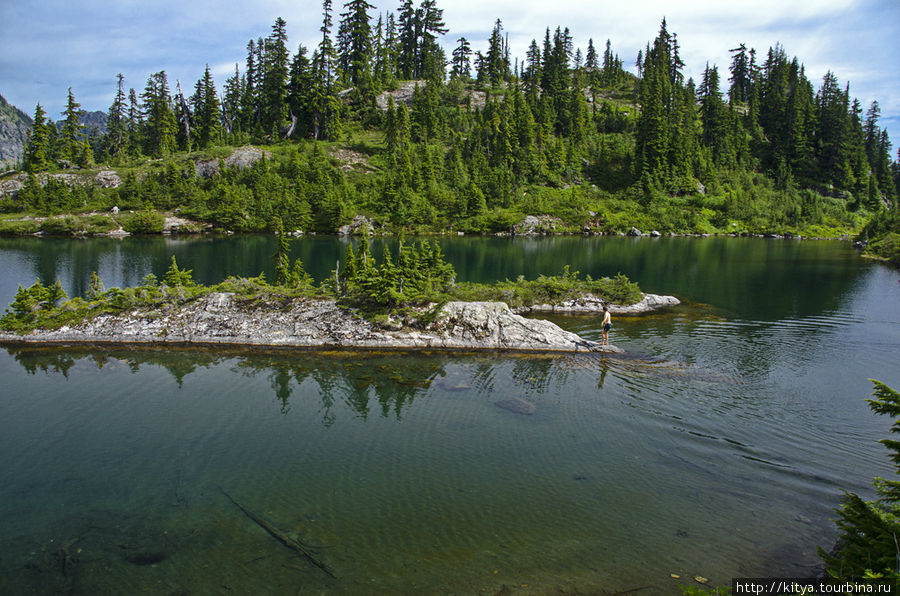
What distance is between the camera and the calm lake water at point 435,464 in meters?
10.4

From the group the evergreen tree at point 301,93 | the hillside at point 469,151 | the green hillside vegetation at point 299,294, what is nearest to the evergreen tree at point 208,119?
the hillside at point 469,151

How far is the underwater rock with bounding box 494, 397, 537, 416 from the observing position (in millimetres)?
18173

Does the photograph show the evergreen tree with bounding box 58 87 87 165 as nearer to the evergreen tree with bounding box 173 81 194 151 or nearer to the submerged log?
the evergreen tree with bounding box 173 81 194 151

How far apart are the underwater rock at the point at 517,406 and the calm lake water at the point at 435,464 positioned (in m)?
0.42

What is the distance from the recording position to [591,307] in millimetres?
34188

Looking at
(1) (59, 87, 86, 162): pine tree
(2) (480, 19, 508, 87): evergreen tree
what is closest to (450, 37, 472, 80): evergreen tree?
(2) (480, 19, 508, 87): evergreen tree

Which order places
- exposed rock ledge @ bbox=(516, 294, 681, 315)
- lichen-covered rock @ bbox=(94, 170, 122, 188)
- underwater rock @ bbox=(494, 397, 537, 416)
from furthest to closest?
lichen-covered rock @ bbox=(94, 170, 122, 188)
exposed rock ledge @ bbox=(516, 294, 681, 315)
underwater rock @ bbox=(494, 397, 537, 416)

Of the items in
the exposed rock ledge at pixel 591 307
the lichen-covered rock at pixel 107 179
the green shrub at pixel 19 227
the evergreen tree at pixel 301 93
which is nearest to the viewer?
the exposed rock ledge at pixel 591 307

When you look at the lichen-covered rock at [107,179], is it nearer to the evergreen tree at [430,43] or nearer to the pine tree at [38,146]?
the pine tree at [38,146]

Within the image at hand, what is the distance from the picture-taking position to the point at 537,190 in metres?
102

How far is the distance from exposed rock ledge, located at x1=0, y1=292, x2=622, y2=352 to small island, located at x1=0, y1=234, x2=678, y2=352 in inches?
2.0

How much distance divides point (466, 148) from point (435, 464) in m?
103

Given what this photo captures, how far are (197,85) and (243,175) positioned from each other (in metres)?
45.7

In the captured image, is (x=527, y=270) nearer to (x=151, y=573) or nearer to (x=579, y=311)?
(x=579, y=311)
